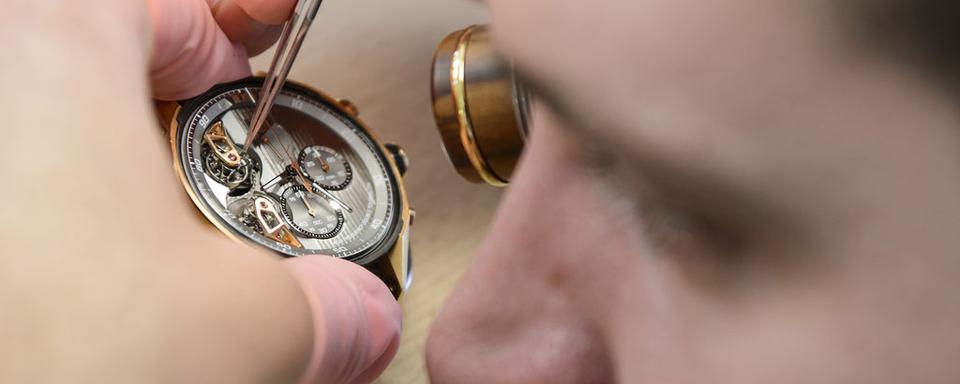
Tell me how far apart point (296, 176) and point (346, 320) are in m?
0.13

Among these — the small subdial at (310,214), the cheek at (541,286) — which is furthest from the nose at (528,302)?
the small subdial at (310,214)

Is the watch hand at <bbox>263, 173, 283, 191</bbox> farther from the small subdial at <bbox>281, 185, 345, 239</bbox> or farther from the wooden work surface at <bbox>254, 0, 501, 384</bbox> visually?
the wooden work surface at <bbox>254, 0, 501, 384</bbox>

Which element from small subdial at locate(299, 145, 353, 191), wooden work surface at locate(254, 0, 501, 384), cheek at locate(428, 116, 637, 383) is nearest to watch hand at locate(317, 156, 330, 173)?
small subdial at locate(299, 145, 353, 191)

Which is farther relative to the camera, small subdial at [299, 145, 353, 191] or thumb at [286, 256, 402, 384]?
small subdial at [299, 145, 353, 191]

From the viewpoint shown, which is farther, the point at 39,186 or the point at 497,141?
the point at 497,141

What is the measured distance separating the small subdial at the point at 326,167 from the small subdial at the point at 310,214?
0.01m

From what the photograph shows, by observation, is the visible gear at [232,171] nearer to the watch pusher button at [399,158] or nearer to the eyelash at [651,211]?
the watch pusher button at [399,158]

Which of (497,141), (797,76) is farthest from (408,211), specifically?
(797,76)

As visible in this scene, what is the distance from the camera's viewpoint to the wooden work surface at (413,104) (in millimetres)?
646

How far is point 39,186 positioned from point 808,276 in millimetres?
278

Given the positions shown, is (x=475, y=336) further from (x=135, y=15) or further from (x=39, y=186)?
(x=135, y=15)

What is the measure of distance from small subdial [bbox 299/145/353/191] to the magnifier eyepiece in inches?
3.3

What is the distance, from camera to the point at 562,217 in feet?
0.90

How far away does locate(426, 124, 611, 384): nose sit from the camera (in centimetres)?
27
